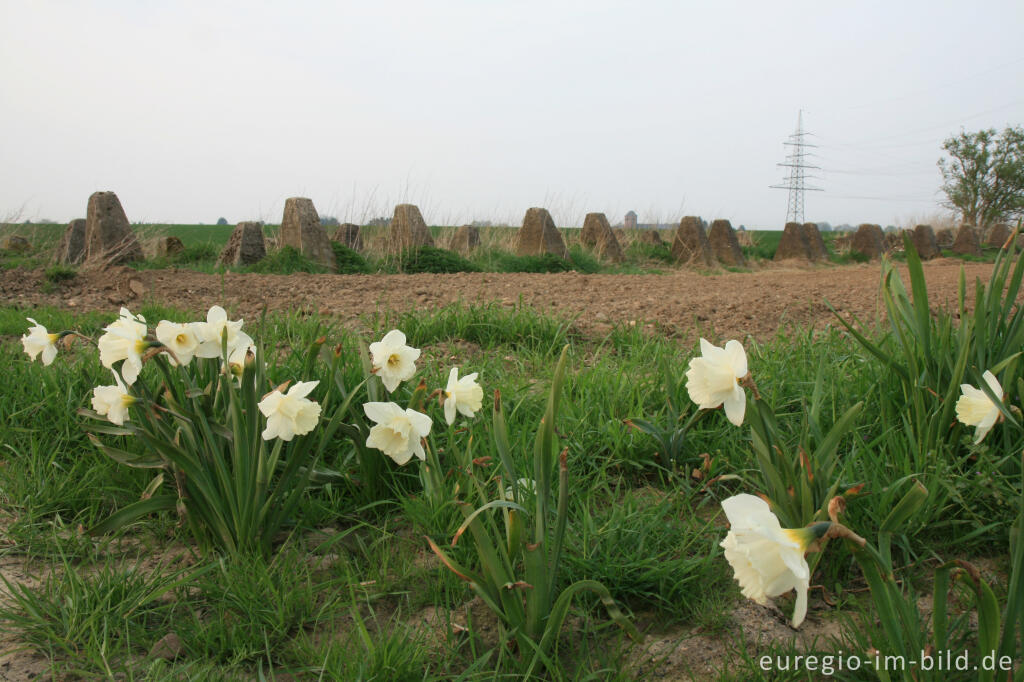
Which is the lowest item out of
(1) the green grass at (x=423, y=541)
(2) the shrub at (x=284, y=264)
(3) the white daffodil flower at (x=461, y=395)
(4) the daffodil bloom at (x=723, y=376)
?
(1) the green grass at (x=423, y=541)

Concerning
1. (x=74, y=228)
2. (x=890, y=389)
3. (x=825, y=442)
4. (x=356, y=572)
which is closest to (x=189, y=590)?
(x=356, y=572)

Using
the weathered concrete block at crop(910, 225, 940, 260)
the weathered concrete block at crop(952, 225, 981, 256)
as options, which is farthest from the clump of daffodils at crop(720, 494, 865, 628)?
the weathered concrete block at crop(952, 225, 981, 256)

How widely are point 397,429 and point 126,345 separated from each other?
644 mm

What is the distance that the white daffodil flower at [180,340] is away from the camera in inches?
59.4

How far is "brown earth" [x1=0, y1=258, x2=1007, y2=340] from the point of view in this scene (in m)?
3.38

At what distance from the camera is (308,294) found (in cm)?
414

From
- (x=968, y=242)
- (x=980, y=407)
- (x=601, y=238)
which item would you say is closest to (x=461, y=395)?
(x=980, y=407)

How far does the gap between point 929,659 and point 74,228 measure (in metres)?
8.07

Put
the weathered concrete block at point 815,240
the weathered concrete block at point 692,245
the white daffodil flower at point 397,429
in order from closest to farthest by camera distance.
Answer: the white daffodil flower at point 397,429 < the weathered concrete block at point 692,245 < the weathered concrete block at point 815,240

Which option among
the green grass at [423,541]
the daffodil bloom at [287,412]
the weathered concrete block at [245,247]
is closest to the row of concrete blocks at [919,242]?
the weathered concrete block at [245,247]

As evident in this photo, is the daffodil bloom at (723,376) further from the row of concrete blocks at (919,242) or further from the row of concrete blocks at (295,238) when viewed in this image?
the row of concrete blocks at (919,242)

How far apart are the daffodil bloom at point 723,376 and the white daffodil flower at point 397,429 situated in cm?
51

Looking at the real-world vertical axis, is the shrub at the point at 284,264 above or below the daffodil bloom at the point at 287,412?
above

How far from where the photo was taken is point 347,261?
718 cm
